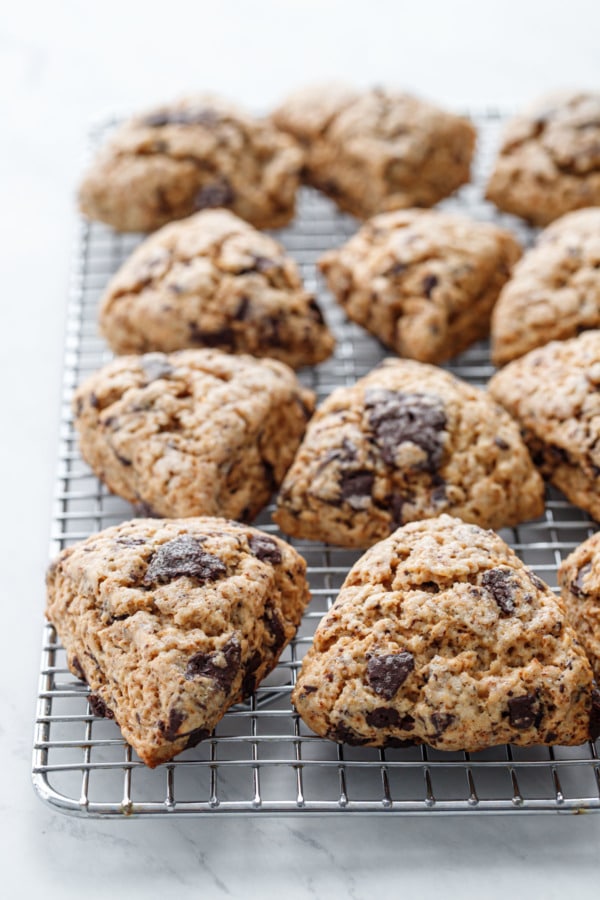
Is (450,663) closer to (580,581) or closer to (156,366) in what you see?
(580,581)

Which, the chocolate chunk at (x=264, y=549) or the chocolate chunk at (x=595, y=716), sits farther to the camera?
the chocolate chunk at (x=264, y=549)

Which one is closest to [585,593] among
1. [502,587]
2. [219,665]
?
[502,587]

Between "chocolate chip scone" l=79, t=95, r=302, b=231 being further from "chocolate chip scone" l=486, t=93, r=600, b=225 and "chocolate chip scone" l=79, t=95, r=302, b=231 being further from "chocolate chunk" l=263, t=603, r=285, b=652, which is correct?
"chocolate chunk" l=263, t=603, r=285, b=652

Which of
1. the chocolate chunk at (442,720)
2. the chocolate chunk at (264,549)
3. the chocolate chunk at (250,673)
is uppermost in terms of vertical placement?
the chocolate chunk at (264,549)

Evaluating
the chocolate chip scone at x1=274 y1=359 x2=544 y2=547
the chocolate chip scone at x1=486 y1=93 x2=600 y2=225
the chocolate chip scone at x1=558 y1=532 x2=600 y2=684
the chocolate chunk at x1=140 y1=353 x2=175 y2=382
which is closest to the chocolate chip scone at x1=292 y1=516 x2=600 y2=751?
the chocolate chip scone at x1=558 y1=532 x2=600 y2=684

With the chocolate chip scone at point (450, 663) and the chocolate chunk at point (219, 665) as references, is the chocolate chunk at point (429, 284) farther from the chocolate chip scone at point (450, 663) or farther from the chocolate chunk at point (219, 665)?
the chocolate chunk at point (219, 665)

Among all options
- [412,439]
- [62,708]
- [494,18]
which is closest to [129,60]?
[494,18]

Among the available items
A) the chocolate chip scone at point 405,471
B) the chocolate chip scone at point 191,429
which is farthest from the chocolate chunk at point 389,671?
the chocolate chip scone at point 191,429
